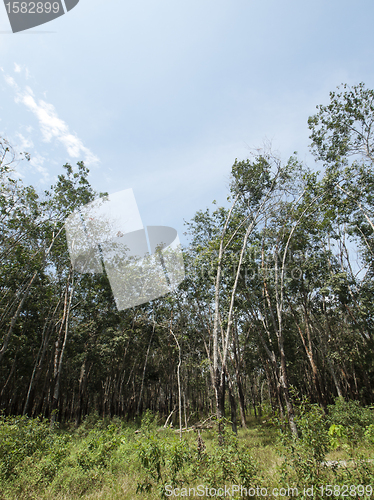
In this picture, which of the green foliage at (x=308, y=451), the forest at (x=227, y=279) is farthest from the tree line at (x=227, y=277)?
the green foliage at (x=308, y=451)

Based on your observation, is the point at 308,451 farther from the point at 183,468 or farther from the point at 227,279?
the point at 227,279

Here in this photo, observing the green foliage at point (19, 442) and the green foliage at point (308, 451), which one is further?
the green foliage at point (19, 442)

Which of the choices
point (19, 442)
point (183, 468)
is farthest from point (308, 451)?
point (19, 442)

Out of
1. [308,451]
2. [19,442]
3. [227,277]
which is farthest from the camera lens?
[227,277]

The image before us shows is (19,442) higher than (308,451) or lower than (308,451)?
higher

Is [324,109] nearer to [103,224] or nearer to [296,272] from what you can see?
[296,272]

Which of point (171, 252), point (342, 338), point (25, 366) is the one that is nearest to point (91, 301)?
point (171, 252)

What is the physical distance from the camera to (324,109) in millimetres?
9883

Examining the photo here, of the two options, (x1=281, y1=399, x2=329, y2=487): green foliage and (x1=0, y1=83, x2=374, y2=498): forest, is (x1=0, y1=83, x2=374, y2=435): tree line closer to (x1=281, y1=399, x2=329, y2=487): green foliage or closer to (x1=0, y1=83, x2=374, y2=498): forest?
(x1=0, y1=83, x2=374, y2=498): forest

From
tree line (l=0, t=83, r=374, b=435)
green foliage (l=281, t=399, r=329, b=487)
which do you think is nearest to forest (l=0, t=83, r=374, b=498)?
tree line (l=0, t=83, r=374, b=435)

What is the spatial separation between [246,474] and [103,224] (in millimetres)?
11208

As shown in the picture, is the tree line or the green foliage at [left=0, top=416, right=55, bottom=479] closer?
the green foliage at [left=0, top=416, right=55, bottom=479]

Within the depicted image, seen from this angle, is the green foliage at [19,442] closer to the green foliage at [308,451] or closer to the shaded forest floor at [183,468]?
the shaded forest floor at [183,468]

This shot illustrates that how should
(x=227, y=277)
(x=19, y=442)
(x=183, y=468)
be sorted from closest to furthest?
(x=183, y=468), (x=19, y=442), (x=227, y=277)
